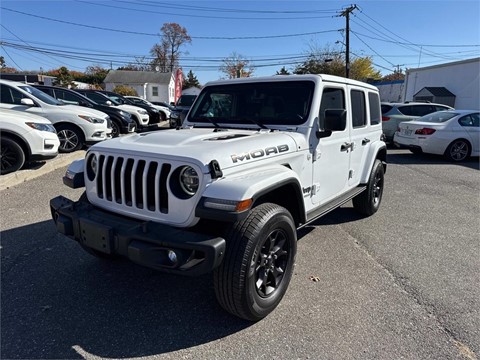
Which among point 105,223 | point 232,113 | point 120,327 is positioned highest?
point 232,113

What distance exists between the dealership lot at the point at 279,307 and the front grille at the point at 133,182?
0.90 metres

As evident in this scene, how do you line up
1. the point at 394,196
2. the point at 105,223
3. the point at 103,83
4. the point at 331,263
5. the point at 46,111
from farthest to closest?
the point at 103,83 < the point at 46,111 < the point at 394,196 < the point at 331,263 < the point at 105,223

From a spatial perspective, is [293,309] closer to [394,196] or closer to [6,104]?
[394,196]

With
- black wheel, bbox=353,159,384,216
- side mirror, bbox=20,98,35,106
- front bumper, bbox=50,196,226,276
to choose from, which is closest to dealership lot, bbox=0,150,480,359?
black wheel, bbox=353,159,384,216

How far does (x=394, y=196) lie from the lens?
655 cm

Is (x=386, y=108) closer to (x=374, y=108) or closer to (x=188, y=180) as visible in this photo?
(x=374, y=108)

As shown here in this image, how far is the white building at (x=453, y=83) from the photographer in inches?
928

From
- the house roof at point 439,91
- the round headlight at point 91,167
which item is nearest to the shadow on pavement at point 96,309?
the round headlight at point 91,167

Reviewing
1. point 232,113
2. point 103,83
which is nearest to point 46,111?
point 232,113

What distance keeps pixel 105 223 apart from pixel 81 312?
Answer: 0.80m

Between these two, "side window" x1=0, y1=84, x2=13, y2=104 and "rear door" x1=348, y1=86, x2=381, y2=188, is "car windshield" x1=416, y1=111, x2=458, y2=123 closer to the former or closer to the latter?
"rear door" x1=348, y1=86, x2=381, y2=188

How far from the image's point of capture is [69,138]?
28.6 ft

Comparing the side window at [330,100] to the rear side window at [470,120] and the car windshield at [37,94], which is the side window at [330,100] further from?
the rear side window at [470,120]

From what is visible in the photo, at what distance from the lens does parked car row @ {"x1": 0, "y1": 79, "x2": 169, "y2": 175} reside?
6.40 metres
